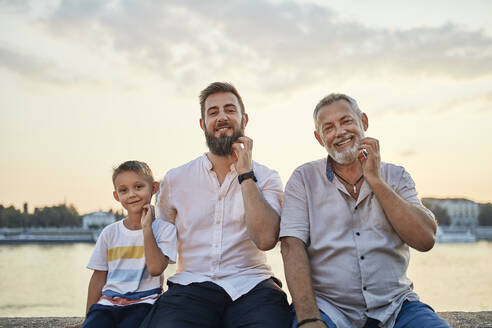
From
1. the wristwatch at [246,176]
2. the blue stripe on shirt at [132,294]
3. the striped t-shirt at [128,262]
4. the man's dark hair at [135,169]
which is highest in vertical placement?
the man's dark hair at [135,169]

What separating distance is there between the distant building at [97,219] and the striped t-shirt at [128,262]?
315 feet

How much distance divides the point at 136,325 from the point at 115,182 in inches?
42.8

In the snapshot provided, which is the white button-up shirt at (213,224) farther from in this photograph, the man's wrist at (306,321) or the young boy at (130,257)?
the man's wrist at (306,321)

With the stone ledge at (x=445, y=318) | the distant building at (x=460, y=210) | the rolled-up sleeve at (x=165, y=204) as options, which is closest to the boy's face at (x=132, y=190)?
the rolled-up sleeve at (x=165, y=204)

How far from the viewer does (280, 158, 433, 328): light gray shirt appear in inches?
107

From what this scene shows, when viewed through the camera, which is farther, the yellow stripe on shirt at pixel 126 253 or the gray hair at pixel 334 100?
the yellow stripe on shirt at pixel 126 253

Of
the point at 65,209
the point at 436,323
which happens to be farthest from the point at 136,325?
the point at 65,209

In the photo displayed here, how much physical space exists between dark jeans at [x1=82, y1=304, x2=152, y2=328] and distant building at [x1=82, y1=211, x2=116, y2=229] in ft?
316

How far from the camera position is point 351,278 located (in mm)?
2764

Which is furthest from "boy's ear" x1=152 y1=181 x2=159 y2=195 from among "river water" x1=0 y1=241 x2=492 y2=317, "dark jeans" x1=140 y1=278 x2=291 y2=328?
"river water" x1=0 y1=241 x2=492 y2=317

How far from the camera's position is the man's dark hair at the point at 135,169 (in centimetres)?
339

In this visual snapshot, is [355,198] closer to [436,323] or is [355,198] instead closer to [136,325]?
[436,323]

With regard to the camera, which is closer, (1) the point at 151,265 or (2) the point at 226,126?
(1) the point at 151,265

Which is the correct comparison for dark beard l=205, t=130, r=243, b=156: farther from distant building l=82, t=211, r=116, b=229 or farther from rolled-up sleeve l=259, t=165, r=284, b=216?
distant building l=82, t=211, r=116, b=229
